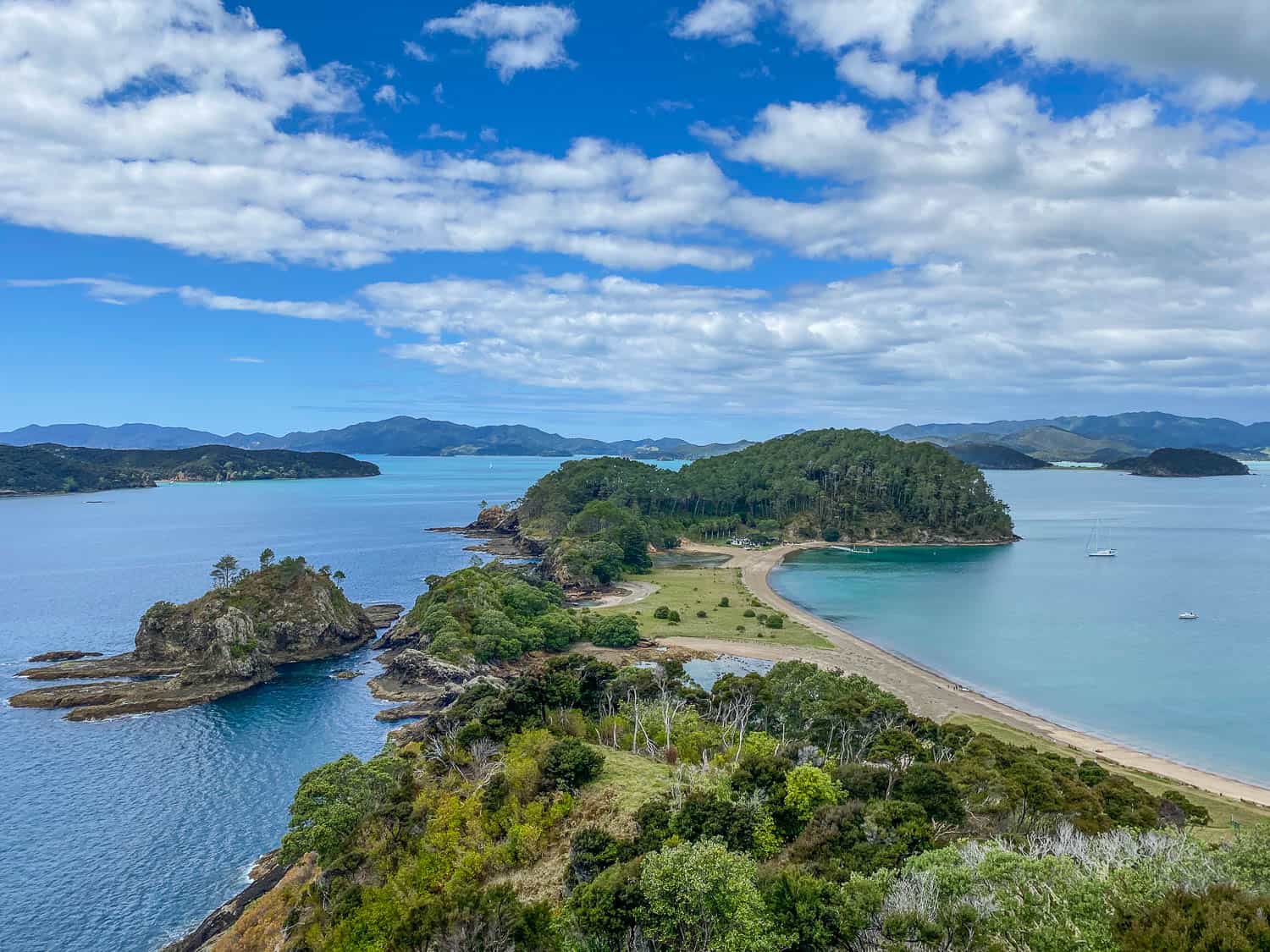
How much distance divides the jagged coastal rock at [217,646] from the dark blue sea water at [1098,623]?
160ft

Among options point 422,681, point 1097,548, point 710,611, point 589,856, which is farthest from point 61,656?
point 1097,548

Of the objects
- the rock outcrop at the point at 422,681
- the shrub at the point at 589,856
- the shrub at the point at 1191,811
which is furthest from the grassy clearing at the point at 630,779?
the rock outcrop at the point at 422,681

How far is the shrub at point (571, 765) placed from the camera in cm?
2692

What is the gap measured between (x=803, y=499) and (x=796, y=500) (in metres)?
1.48

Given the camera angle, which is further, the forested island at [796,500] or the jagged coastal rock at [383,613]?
the forested island at [796,500]

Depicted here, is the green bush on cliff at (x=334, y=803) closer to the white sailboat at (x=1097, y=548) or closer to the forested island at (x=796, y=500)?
the forested island at (x=796, y=500)

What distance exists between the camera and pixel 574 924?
61.3ft

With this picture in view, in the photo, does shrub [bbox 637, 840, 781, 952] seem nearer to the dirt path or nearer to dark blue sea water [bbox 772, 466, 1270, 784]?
dark blue sea water [bbox 772, 466, 1270, 784]

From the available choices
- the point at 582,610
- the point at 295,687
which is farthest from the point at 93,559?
the point at 582,610

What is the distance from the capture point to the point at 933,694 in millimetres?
51094

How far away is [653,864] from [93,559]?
117 meters

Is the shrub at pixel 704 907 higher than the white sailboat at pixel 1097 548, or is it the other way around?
the shrub at pixel 704 907

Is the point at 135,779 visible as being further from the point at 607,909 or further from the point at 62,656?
the point at 607,909

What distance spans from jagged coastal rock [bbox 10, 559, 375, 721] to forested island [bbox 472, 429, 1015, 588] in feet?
183
